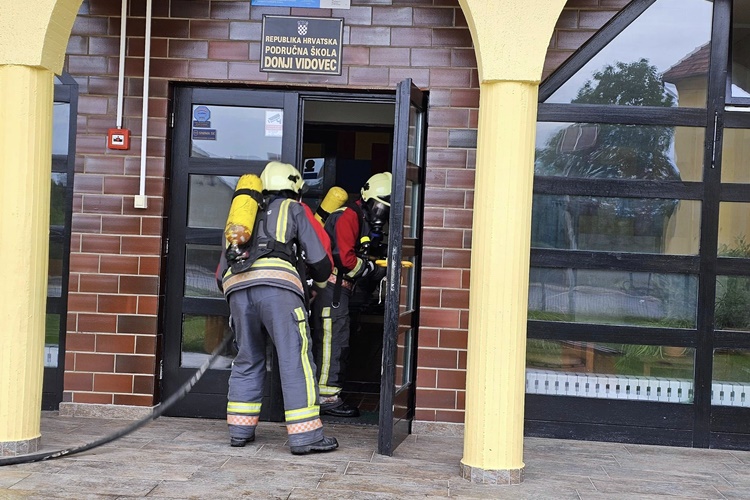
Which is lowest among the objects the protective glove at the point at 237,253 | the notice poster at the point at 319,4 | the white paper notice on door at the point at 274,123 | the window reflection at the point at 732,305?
the window reflection at the point at 732,305

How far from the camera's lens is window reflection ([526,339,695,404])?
6992mm

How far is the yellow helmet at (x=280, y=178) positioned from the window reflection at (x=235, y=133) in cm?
74

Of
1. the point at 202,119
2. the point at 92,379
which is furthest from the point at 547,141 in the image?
the point at 92,379

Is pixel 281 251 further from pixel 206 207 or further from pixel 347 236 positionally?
pixel 347 236

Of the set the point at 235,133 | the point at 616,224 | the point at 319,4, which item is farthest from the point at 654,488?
the point at 319,4

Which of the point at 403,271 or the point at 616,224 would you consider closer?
the point at 403,271

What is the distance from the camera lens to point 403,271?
6695 millimetres

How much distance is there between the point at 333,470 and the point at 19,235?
7.77ft

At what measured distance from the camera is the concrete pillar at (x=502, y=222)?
222 inches

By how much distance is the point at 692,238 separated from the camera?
6.98 meters

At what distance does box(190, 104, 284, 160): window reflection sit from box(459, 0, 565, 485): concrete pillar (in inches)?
81.4

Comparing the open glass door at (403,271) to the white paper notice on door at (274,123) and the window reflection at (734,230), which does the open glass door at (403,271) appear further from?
the window reflection at (734,230)

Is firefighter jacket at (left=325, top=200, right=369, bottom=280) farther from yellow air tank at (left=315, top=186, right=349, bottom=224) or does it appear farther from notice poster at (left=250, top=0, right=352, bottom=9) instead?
notice poster at (left=250, top=0, right=352, bottom=9)

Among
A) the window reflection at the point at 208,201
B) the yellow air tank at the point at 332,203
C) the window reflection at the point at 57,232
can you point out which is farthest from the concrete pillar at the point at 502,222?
the window reflection at the point at 57,232
